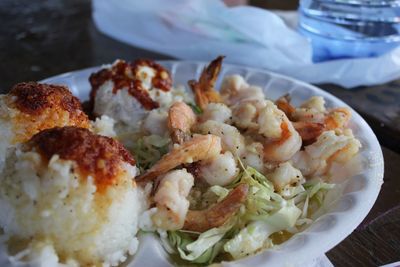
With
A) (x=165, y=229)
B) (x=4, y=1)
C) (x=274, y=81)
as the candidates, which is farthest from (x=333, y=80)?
(x=4, y=1)

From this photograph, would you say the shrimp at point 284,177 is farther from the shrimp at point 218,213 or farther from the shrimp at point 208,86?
the shrimp at point 208,86

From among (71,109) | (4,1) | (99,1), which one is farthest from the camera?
(4,1)

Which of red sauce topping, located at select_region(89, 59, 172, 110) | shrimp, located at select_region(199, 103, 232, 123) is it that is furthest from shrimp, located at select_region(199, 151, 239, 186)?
red sauce topping, located at select_region(89, 59, 172, 110)

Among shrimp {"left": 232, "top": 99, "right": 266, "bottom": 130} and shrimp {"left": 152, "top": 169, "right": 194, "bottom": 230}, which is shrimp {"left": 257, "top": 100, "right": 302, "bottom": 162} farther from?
shrimp {"left": 152, "top": 169, "right": 194, "bottom": 230}

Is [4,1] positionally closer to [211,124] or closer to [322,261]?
[211,124]

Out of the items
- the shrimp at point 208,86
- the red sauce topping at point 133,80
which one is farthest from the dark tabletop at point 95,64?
the red sauce topping at point 133,80

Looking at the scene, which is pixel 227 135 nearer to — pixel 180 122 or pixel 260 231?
pixel 180 122

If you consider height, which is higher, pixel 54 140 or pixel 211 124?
pixel 54 140
